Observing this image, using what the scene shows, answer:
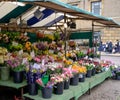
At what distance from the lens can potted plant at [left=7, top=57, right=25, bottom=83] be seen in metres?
4.65

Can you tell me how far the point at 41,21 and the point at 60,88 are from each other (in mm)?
4932

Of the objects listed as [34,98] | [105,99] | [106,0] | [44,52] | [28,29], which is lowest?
[105,99]

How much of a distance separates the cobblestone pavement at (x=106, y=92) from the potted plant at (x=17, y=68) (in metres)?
1.84

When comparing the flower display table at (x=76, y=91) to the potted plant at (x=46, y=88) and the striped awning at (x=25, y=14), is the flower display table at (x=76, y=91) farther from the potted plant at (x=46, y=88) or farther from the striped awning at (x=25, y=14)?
the striped awning at (x=25, y=14)

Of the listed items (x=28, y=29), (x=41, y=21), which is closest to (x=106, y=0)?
(x=41, y=21)

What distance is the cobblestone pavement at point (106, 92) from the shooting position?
19.4 feet


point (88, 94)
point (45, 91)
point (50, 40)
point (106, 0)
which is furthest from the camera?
point (106, 0)

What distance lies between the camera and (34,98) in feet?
13.9

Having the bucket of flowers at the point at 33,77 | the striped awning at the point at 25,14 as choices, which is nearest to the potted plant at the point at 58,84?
Result: the bucket of flowers at the point at 33,77

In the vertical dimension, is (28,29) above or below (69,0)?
below

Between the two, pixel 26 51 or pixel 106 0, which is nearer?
pixel 26 51

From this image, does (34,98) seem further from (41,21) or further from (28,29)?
(41,21)

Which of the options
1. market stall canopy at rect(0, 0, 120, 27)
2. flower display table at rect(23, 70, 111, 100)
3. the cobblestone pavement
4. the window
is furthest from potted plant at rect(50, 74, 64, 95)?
the window

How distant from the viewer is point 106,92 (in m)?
6.49
